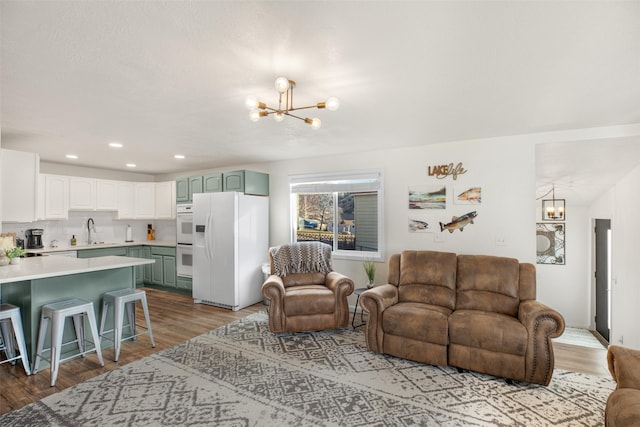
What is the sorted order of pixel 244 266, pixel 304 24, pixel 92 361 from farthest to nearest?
pixel 244 266 < pixel 92 361 < pixel 304 24

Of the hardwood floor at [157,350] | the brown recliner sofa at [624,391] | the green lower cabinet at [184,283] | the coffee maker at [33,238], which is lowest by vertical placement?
the hardwood floor at [157,350]

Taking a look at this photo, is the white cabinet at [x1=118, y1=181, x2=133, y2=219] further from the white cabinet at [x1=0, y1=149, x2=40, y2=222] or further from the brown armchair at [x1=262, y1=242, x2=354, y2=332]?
Result: the brown armchair at [x1=262, y1=242, x2=354, y2=332]

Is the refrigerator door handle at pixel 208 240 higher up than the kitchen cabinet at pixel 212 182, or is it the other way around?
the kitchen cabinet at pixel 212 182

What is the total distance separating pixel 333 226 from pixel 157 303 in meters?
3.13

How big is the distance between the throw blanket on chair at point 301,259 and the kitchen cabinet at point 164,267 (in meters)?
2.55

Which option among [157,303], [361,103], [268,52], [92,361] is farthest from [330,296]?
[157,303]

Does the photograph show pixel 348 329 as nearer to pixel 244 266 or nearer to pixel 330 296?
pixel 330 296

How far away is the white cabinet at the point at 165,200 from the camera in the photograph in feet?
19.9

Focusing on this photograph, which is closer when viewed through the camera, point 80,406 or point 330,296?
point 80,406

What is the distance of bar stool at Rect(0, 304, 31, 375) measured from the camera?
2.54 m

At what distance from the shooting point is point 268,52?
1743 millimetres

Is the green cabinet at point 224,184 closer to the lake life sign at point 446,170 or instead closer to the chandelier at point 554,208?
the lake life sign at point 446,170

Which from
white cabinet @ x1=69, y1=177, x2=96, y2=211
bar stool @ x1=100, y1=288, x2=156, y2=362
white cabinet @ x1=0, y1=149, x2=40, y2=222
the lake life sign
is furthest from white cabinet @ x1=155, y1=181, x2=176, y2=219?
the lake life sign

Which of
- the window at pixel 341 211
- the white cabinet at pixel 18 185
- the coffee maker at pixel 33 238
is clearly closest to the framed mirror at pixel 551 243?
the window at pixel 341 211
